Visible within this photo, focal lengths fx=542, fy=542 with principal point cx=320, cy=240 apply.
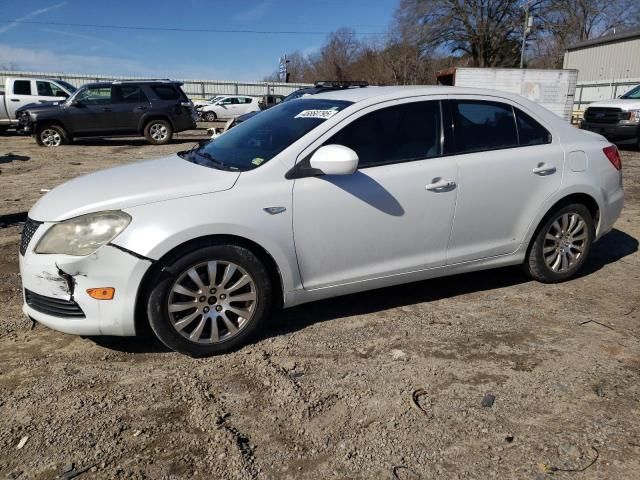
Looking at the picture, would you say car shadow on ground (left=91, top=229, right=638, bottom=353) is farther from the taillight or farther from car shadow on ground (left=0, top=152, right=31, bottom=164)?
car shadow on ground (left=0, top=152, right=31, bottom=164)

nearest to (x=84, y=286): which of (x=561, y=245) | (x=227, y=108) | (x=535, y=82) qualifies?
(x=561, y=245)

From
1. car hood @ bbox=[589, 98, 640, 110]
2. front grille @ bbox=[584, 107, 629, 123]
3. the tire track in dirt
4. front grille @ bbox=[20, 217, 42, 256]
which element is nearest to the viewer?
the tire track in dirt

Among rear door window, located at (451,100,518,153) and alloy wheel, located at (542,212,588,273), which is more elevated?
rear door window, located at (451,100,518,153)

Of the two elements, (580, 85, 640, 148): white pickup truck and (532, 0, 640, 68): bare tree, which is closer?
(580, 85, 640, 148): white pickup truck

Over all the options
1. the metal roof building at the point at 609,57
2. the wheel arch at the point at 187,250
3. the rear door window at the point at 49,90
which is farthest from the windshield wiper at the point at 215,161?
the metal roof building at the point at 609,57

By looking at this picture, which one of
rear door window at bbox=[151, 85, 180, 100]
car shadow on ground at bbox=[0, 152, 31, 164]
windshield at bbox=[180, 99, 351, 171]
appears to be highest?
rear door window at bbox=[151, 85, 180, 100]

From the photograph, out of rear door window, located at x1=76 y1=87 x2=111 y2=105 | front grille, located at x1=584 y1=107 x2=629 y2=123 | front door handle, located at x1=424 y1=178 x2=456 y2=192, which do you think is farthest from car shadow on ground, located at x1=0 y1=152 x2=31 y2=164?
front grille, located at x1=584 y1=107 x2=629 y2=123

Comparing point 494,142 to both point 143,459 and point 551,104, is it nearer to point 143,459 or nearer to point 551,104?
point 143,459

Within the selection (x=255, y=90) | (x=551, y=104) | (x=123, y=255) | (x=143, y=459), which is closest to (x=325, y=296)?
(x=123, y=255)

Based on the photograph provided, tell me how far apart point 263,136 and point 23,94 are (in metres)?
17.1

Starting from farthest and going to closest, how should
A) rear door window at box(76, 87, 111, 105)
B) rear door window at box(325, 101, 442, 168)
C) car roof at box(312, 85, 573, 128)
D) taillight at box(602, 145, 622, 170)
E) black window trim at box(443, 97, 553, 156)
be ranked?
rear door window at box(76, 87, 111, 105), taillight at box(602, 145, 622, 170), black window trim at box(443, 97, 553, 156), car roof at box(312, 85, 573, 128), rear door window at box(325, 101, 442, 168)

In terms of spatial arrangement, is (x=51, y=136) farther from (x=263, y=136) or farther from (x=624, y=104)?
(x=624, y=104)

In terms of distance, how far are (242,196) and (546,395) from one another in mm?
2072

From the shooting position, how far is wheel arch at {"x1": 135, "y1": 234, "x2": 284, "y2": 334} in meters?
Result: 3.13
